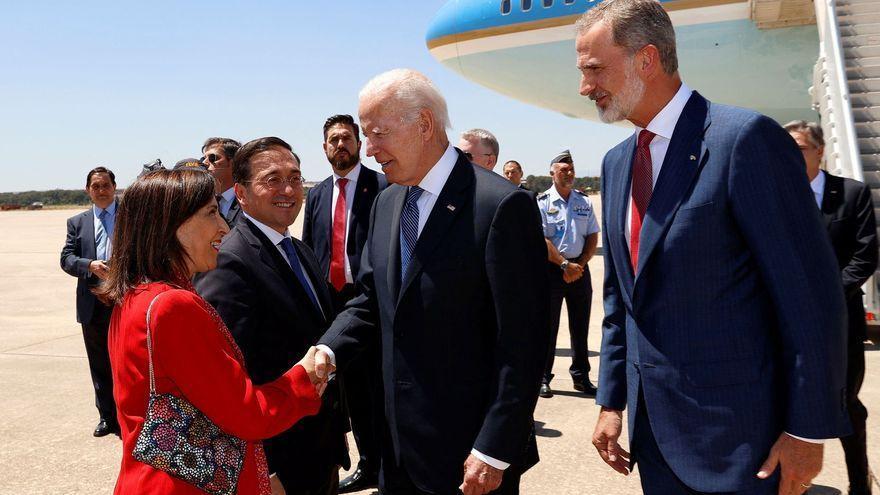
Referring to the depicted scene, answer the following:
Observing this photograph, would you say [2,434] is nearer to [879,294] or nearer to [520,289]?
[520,289]

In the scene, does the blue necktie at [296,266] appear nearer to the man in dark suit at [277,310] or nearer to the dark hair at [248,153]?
the man in dark suit at [277,310]

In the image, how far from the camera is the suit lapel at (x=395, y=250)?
2361 mm

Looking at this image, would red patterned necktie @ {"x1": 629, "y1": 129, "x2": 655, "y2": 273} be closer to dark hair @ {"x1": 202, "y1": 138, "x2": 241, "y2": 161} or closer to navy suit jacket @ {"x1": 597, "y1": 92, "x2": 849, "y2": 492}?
navy suit jacket @ {"x1": 597, "y1": 92, "x2": 849, "y2": 492}

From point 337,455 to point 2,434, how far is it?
3997 millimetres

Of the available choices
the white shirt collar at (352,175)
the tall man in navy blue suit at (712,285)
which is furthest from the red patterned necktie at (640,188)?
the white shirt collar at (352,175)

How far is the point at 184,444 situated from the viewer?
187 centimetres

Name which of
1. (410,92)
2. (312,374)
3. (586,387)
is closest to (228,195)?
(586,387)

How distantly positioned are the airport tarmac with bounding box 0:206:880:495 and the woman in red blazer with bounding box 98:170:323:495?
4.13ft

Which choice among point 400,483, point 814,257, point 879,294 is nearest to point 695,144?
point 814,257

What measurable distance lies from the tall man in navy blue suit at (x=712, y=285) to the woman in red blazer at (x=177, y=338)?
3.38 feet

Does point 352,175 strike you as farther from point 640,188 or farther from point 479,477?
point 479,477

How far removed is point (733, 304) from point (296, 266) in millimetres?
1578

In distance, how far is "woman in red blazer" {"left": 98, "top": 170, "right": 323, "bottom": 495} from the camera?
1842 millimetres

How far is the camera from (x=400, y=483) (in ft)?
7.87
